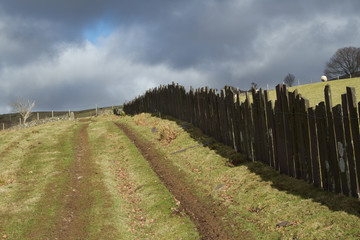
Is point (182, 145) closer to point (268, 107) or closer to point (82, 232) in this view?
point (268, 107)

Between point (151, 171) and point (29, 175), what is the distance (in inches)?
237

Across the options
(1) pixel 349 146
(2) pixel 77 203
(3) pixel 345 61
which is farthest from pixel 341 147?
(3) pixel 345 61

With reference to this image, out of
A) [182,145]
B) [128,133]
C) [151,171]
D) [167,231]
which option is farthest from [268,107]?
[128,133]

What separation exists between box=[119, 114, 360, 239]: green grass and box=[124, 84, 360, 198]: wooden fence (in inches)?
16.1

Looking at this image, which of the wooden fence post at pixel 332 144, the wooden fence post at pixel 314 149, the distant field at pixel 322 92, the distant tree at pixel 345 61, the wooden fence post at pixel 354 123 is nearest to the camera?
the wooden fence post at pixel 354 123

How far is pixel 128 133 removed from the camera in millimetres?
25547

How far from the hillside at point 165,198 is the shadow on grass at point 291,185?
0.03 m

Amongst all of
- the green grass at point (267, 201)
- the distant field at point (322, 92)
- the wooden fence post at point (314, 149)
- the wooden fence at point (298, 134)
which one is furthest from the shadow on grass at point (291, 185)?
the distant field at point (322, 92)

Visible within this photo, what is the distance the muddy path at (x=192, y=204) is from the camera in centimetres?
857

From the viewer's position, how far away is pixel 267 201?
30.5 ft

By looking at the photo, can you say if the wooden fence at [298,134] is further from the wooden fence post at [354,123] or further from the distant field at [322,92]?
the distant field at [322,92]

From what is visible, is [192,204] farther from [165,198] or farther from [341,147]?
[341,147]

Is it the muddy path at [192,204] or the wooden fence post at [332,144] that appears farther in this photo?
the muddy path at [192,204]

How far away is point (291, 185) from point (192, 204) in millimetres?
3115
